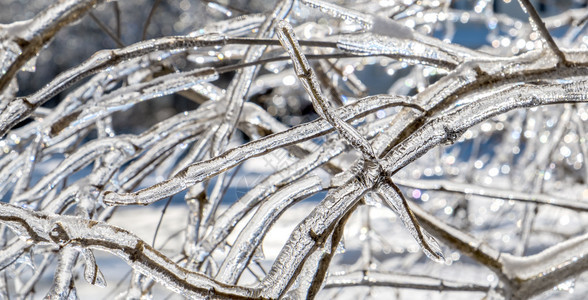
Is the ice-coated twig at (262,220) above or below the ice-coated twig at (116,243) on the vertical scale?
above

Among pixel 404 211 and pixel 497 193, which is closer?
pixel 404 211

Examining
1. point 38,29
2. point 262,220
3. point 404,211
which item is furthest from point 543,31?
point 38,29

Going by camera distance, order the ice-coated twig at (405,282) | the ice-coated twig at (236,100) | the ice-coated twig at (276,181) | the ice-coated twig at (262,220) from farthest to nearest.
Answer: the ice-coated twig at (405,282), the ice-coated twig at (236,100), the ice-coated twig at (276,181), the ice-coated twig at (262,220)

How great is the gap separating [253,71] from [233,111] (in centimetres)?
9

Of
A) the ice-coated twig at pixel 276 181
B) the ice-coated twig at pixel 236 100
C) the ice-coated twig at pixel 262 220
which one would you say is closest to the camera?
the ice-coated twig at pixel 262 220

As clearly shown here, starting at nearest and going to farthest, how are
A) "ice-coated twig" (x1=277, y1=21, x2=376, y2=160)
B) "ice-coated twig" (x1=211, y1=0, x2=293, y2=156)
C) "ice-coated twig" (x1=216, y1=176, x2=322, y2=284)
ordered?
"ice-coated twig" (x1=277, y1=21, x2=376, y2=160)
"ice-coated twig" (x1=216, y1=176, x2=322, y2=284)
"ice-coated twig" (x1=211, y1=0, x2=293, y2=156)

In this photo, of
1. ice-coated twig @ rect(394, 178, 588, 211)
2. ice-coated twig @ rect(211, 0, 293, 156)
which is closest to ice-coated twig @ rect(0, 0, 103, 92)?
ice-coated twig @ rect(211, 0, 293, 156)

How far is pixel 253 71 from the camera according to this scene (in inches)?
48.1

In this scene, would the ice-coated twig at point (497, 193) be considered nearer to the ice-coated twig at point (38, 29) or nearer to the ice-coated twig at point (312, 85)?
the ice-coated twig at point (312, 85)

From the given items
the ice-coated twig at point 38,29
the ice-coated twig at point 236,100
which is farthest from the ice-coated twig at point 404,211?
the ice-coated twig at point 38,29

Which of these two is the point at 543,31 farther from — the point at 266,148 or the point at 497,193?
the point at 497,193

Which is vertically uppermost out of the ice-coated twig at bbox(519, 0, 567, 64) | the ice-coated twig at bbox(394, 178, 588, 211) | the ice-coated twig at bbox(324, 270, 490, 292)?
the ice-coated twig at bbox(394, 178, 588, 211)

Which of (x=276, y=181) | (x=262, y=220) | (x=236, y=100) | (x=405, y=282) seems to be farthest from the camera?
(x=405, y=282)

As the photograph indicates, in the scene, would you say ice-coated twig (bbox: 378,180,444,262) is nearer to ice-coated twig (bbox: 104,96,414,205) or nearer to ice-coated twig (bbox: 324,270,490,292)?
ice-coated twig (bbox: 104,96,414,205)
